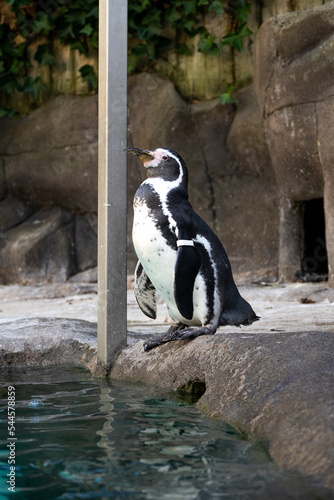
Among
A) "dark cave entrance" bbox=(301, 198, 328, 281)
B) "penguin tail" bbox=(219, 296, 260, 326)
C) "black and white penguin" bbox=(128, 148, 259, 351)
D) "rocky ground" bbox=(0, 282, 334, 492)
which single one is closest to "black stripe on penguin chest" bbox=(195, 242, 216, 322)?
"black and white penguin" bbox=(128, 148, 259, 351)

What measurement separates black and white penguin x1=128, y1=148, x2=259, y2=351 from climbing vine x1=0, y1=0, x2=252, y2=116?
5.51m

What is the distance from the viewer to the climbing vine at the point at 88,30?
28.9 feet

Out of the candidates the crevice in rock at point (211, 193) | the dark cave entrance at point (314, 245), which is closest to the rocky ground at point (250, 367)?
the dark cave entrance at point (314, 245)

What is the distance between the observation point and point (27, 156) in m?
9.84

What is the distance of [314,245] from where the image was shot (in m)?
7.94

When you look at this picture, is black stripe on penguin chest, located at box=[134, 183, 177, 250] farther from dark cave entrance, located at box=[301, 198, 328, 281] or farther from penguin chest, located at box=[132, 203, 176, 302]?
dark cave entrance, located at box=[301, 198, 328, 281]

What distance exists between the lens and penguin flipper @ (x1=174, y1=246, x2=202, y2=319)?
306cm

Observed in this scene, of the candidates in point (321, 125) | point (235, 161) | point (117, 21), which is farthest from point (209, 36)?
point (117, 21)

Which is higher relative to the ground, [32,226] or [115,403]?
[32,226]

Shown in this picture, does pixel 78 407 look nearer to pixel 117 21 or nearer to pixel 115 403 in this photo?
pixel 115 403

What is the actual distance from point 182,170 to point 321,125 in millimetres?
3744

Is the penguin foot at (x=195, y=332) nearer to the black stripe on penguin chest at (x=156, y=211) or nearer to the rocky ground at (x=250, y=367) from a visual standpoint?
the rocky ground at (x=250, y=367)

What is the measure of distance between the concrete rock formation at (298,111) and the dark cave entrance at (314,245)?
17 centimetres

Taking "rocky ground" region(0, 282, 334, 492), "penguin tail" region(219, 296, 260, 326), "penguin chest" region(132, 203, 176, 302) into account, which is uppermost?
"penguin chest" region(132, 203, 176, 302)
